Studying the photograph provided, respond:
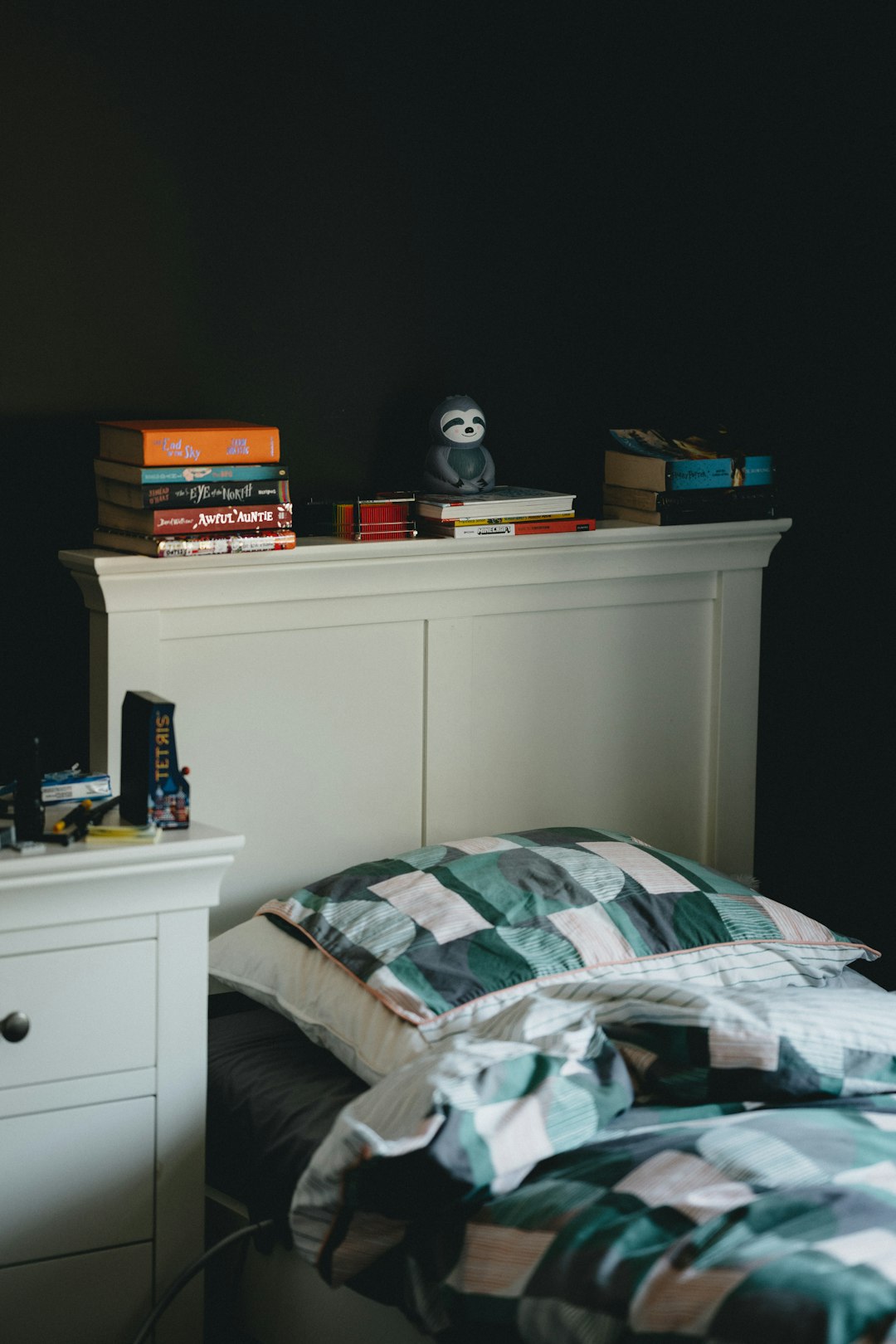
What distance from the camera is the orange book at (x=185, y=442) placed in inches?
81.0

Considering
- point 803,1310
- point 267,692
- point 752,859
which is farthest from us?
point 752,859

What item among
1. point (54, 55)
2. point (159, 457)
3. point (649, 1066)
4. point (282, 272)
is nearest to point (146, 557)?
point (159, 457)

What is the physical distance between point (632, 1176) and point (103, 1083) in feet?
2.12

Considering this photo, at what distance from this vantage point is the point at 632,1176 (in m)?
1.55

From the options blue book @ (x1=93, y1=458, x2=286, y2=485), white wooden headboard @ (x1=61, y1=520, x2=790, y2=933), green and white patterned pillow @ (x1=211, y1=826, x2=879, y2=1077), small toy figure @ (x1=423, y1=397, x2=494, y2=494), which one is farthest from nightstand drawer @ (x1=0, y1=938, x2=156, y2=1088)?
small toy figure @ (x1=423, y1=397, x2=494, y2=494)

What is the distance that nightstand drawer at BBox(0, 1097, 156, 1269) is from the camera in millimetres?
1768

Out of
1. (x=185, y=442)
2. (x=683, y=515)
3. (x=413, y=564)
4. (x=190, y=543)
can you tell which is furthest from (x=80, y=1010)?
(x=683, y=515)

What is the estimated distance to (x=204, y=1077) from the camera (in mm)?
1884

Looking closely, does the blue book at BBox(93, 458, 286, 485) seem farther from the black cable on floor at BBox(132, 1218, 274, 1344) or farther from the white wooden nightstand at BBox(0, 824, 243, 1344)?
the black cable on floor at BBox(132, 1218, 274, 1344)

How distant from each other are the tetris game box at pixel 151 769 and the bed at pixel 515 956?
0.85ft

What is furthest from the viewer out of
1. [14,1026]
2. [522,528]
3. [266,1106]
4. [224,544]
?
[522,528]

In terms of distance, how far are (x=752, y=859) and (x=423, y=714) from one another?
76 centimetres

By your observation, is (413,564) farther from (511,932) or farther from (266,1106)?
(266,1106)

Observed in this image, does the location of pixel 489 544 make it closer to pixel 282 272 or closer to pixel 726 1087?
pixel 282 272
